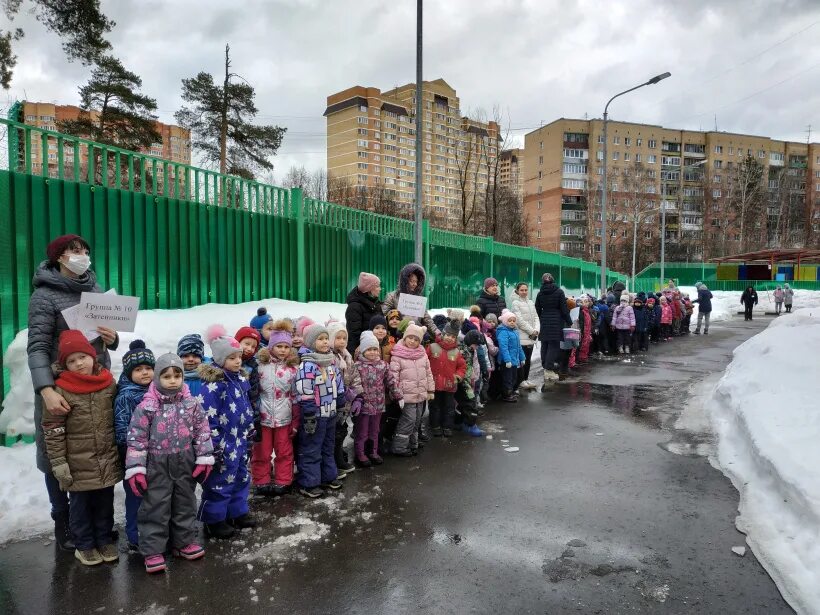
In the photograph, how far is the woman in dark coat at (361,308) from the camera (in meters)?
6.43

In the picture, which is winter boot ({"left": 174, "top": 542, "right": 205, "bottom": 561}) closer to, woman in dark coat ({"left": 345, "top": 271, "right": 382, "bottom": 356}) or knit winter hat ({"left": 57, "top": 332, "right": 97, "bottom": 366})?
knit winter hat ({"left": 57, "top": 332, "right": 97, "bottom": 366})

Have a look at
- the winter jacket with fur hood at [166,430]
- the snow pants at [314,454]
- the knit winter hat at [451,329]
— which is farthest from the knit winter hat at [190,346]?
the knit winter hat at [451,329]

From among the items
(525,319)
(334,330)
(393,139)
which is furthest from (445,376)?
(393,139)

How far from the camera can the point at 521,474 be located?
517 centimetres

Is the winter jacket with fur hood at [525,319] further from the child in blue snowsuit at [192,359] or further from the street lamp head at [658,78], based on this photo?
the street lamp head at [658,78]

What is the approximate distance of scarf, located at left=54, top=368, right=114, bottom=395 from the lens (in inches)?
130

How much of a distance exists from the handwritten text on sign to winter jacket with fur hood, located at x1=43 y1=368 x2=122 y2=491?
37 cm

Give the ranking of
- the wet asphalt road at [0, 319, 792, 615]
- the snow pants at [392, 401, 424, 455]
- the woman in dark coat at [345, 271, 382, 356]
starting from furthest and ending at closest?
the woman in dark coat at [345, 271, 382, 356] < the snow pants at [392, 401, 424, 455] < the wet asphalt road at [0, 319, 792, 615]

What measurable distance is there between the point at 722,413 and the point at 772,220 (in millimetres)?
77214

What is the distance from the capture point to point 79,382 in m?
3.35

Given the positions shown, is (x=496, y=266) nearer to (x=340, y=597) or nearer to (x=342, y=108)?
(x=340, y=597)

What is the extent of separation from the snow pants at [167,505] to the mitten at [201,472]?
0.03 metres

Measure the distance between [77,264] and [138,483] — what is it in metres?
1.53

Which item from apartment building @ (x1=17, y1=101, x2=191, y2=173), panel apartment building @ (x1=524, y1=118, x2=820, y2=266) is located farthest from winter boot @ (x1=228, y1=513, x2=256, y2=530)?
panel apartment building @ (x1=524, y1=118, x2=820, y2=266)
